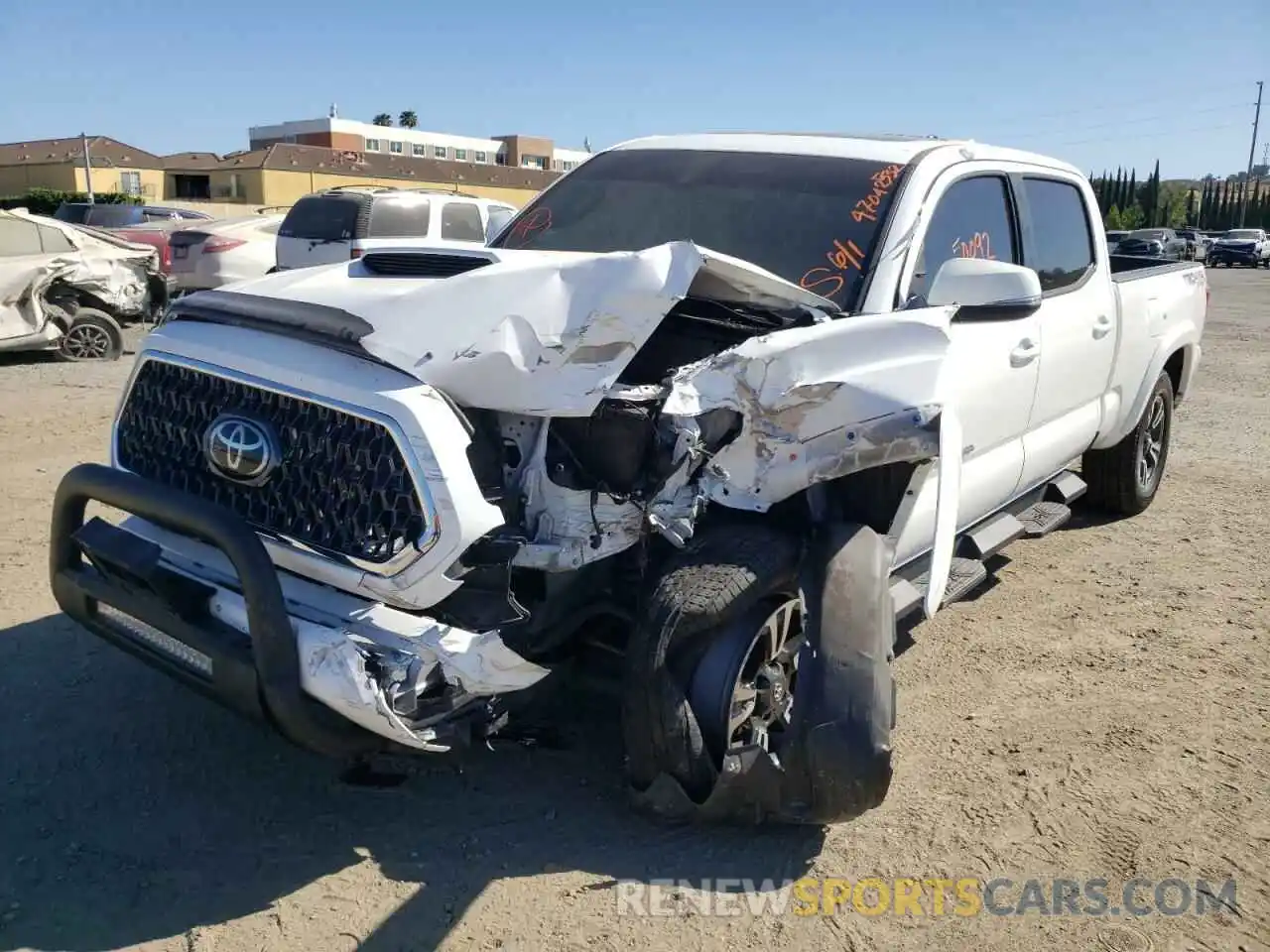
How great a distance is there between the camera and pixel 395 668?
8.55 ft

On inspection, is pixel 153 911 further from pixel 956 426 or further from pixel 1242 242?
pixel 1242 242

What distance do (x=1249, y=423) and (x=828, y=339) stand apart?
323 inches

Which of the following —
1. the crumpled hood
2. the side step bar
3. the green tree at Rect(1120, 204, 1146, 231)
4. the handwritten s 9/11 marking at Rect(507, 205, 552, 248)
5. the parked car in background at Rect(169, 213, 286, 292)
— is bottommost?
→ the green tree at Rect(1120, 204, 1146, 231)

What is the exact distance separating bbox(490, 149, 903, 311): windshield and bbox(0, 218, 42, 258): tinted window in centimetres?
789

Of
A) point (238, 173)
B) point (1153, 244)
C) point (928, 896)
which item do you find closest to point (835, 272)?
point (928, 896)

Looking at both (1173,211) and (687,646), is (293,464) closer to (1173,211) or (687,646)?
(687,646)

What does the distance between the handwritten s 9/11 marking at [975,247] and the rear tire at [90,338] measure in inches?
374

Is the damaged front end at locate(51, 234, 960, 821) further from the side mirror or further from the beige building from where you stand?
the beige building

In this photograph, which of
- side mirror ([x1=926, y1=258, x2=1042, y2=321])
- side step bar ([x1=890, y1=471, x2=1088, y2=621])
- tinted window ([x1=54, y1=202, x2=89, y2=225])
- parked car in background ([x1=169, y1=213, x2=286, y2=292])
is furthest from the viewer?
tinted window ([x1=54, y1=202, x2=89, y2=225])

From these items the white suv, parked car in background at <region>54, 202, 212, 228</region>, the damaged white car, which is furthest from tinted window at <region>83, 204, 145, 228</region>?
the damaged white car

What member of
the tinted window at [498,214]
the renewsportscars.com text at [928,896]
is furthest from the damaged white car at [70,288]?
the renewsportscars.com text at [928,896]

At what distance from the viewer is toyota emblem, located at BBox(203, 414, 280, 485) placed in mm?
2916

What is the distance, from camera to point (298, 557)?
2.87 metres

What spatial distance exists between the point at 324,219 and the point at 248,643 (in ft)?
34.5
